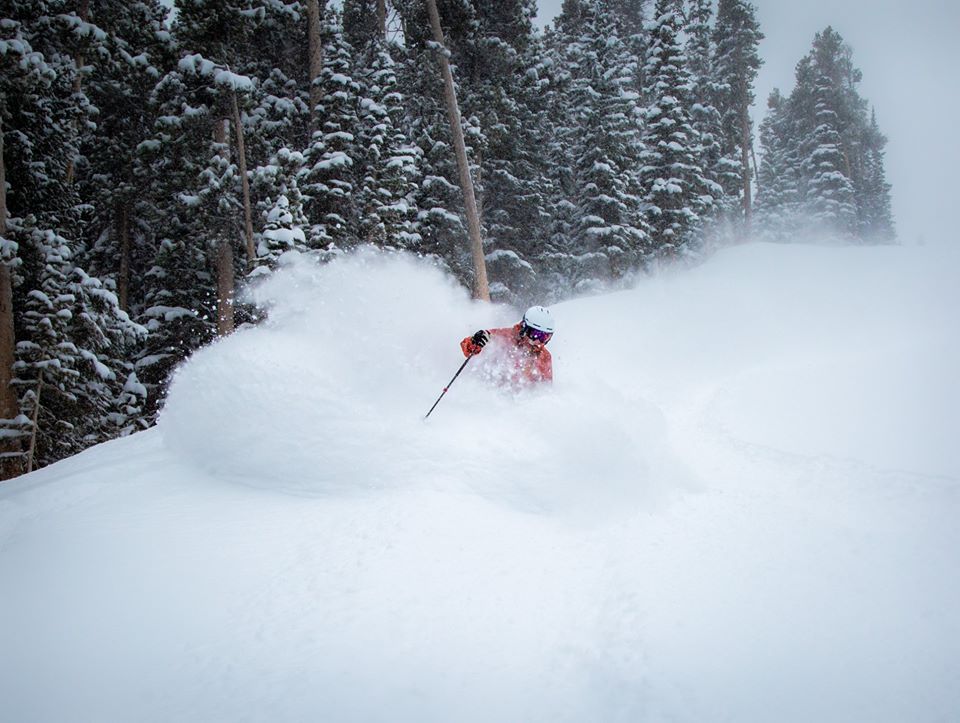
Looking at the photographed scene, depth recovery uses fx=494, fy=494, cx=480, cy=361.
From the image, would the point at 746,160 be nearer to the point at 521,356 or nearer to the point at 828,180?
the point at 828,180

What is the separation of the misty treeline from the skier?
7.08 ft


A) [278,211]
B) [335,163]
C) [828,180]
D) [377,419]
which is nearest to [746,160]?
[828,180]

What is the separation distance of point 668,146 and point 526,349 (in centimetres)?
1974

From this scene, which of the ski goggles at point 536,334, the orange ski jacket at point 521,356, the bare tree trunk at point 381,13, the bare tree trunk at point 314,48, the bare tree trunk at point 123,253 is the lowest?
the orange ski jacket at point 521,356

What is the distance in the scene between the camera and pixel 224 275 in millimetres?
13859

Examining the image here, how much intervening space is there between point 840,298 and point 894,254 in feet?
30.3

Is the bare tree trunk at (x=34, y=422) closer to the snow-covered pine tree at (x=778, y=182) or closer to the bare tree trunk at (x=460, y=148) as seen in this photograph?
the bare tree trunk at (x=460, y=148)

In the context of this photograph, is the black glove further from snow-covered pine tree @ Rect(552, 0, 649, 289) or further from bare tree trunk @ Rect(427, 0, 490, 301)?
snow-covered pine tree @ Rect(552, 0, 649, 289)

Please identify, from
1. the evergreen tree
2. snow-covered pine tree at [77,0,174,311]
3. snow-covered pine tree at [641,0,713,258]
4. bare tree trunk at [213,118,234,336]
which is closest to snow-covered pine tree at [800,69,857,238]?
snow-covered pine tree at [641,0,713,258]

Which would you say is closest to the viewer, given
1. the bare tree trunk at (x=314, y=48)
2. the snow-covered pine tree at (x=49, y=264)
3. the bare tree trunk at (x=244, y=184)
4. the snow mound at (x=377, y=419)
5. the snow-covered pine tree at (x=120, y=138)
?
the snow mound at (x=377, y=419)

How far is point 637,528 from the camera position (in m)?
4.35

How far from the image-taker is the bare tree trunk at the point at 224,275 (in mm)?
13180

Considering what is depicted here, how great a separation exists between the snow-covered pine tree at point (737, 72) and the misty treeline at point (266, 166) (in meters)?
2.23

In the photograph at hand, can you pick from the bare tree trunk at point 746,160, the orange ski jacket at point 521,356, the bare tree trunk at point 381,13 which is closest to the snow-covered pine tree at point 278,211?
the orange ski jacket at point 521,356
